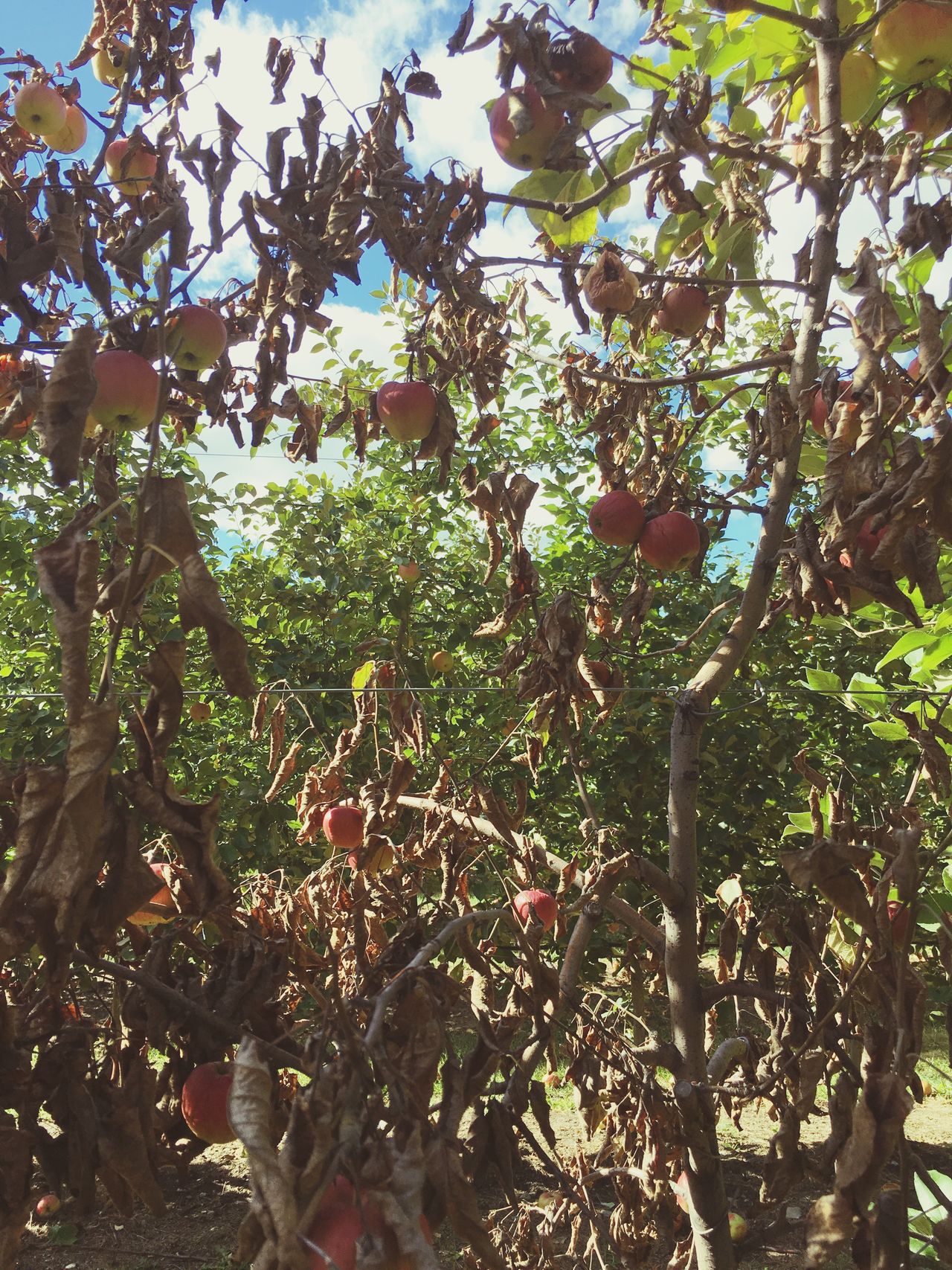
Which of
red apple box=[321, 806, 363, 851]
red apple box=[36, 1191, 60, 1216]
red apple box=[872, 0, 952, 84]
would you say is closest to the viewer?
red apple box=[872, 0, 952, 84]

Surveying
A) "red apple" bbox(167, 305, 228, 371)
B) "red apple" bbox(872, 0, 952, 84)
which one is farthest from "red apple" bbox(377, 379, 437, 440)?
"red apple" bbox(872, 0, 952, 84)

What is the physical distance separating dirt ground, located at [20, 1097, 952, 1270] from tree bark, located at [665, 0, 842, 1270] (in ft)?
4.64

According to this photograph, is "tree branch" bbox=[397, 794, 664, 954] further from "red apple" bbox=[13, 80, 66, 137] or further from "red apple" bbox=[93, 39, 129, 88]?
"red apple" bbox=[13, 80, 66, 137]

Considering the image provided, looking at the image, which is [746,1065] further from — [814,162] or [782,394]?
[814,162]

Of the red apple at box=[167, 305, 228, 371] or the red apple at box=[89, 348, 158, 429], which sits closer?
the red apple at box=[89, 348, 158, 429]

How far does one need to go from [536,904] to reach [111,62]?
2219 millimetres

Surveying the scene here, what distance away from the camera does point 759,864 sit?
14.0 feet

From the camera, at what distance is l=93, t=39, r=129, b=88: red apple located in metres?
2.10

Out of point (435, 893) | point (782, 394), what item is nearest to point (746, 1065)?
point (782, 394)

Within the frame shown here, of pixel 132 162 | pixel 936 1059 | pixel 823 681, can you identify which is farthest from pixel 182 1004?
pixel 936 1059

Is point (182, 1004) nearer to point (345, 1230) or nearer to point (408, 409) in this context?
point (345, 1230)

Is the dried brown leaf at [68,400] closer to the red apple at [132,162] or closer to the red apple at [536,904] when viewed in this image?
the red apple at [536,904]

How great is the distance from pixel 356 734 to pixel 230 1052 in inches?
27.6

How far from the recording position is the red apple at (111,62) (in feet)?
6.88
